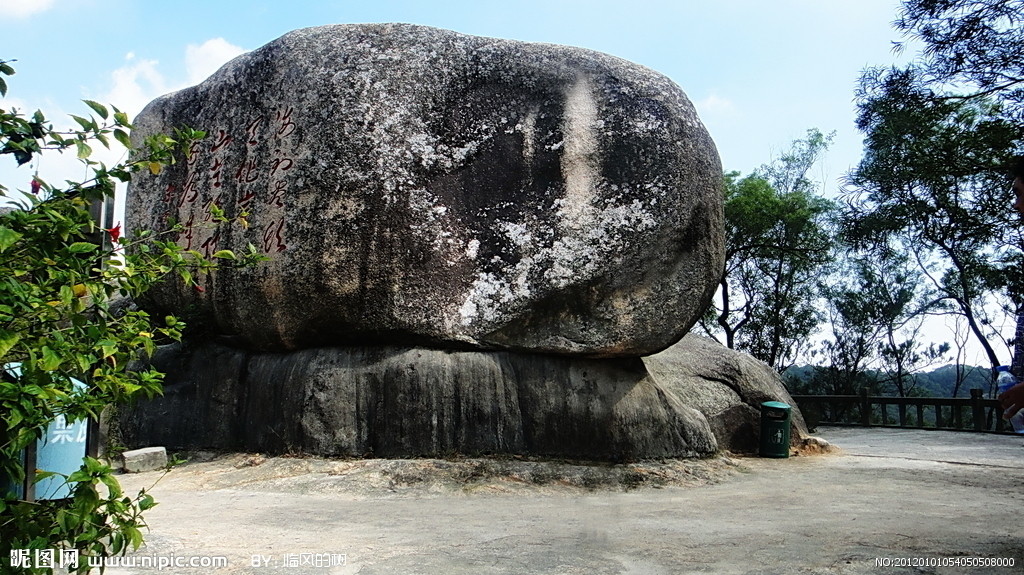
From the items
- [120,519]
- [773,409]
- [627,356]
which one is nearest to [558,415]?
[627,356]

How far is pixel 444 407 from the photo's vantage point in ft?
22.9

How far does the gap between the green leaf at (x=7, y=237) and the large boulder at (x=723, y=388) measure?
736 cm

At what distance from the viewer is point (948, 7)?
7922 millimetres

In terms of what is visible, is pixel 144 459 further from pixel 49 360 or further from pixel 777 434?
pixel 777 434

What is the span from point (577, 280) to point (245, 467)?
124 inches

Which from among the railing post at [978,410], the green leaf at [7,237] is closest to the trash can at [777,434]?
the railing post at [978,410]

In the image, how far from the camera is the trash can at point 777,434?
9.12m

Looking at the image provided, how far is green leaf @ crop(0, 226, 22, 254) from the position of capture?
79.7 inches

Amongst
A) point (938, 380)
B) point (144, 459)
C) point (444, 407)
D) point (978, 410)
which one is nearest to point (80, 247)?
point (444, 407)

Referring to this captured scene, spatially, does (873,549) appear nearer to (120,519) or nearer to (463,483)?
(463,483)

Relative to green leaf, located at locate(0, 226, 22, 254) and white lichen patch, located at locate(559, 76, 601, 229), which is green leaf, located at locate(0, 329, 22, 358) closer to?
green leaf, located at locate(0, 226, 22, 254)

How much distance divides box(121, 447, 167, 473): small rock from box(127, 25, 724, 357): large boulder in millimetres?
1242

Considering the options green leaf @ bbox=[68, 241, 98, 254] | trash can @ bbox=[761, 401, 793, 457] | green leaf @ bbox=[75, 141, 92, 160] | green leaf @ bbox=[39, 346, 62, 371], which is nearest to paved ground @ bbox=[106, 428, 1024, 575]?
trash can @ bbox=[761, 401, 793, 457]

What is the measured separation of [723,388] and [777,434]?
776 millimetres
